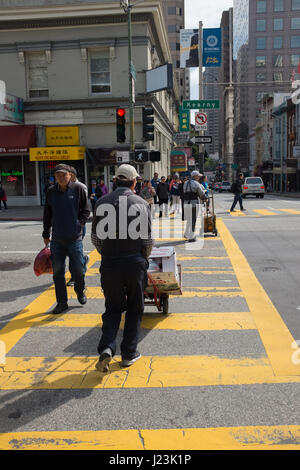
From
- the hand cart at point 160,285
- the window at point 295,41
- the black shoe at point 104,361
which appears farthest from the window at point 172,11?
the black shoe at point 104,361

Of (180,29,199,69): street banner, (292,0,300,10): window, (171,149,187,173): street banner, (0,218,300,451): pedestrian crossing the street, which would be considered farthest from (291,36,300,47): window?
(0,218,300,451): pedestrian crossing the street

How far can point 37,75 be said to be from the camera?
26406 mm

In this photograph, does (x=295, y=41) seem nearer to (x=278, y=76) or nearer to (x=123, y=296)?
(x=278, y=76)

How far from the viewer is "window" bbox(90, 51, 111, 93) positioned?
26.0m

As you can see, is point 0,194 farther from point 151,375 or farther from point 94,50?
point 151,375

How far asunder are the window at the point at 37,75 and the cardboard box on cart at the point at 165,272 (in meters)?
22.7

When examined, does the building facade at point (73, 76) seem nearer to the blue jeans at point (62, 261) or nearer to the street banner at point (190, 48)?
the street banner at point (190, 48)

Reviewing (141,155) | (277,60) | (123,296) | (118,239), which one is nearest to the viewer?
(118,239)

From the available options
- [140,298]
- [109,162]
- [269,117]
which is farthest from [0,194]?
[269,117]

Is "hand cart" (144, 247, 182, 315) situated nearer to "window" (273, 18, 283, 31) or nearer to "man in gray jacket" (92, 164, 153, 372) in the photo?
"man in gray jacket" (92, 164, 153, 372)

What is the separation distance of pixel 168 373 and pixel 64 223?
2.65 metres

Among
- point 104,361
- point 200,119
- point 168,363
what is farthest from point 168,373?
point 200,119

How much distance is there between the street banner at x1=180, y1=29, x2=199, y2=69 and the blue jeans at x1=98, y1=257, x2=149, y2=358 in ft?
64.5

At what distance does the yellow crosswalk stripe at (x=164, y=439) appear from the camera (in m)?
3.23
